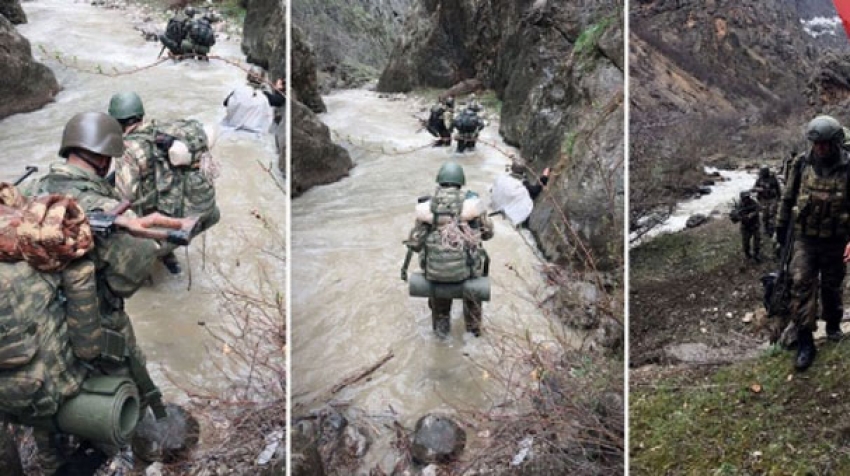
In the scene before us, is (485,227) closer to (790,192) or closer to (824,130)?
(790,192)

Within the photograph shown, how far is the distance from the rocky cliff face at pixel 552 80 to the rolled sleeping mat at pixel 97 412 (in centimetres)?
217

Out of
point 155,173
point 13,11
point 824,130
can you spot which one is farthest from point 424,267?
point 13,11

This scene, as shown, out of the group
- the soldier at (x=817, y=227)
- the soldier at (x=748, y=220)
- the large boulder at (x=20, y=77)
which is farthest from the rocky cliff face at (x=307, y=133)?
the soldier at (x=817, y=227)

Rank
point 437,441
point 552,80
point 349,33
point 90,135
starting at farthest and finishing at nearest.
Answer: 1. point 552,80
2. point 349,33
3. point 437,441
4. point 90,135

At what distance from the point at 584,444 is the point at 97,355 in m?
1.93

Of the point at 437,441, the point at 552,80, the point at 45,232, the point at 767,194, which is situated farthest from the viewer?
the point at 552,80

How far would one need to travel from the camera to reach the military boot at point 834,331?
10.1 feet

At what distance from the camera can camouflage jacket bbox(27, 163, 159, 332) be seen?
7.18 feet

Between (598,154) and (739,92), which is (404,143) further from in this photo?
(739,92)

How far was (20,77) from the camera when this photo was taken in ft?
9.33

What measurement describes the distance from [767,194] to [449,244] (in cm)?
153

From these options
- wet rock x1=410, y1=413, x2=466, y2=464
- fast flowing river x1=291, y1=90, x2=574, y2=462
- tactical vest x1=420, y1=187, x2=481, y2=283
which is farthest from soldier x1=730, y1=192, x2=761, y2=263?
wet rock x1=410, y1=413, x2=466, y2=464

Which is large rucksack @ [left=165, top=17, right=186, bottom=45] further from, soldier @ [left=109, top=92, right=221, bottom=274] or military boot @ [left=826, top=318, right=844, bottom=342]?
military boot @ [left=826, top=318, right=844, bottom=342]

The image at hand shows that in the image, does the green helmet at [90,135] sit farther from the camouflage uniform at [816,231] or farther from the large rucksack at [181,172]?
the camouflage uniform at [816,231]
